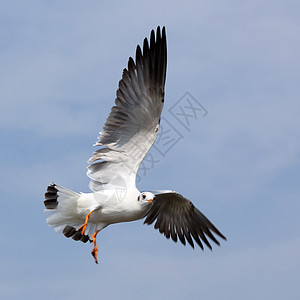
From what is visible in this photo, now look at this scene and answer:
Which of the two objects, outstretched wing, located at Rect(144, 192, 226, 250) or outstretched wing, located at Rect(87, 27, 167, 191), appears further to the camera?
outstretched wing, located at Rect(144, 192, 226, 250)

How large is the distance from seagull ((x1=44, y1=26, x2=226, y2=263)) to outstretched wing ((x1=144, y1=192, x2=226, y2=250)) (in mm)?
1882

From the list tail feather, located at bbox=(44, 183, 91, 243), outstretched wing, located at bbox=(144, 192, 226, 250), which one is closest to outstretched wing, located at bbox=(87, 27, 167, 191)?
tail feather, located at bbox=(44, 183, 91, 243)

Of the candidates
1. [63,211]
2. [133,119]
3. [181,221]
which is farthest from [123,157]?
[181,221]

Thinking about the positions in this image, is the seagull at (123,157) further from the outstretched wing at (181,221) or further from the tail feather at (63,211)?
the outstretched wing at (181,221)

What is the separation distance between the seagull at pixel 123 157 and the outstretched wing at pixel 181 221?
6.17 ft

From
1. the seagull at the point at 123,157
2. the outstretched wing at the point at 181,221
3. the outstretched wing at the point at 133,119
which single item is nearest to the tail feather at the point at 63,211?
the seagull at the point at 123,157

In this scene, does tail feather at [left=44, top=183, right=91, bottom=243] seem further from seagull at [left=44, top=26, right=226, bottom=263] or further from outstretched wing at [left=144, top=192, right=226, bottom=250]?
outstretched wing at [left=144, top=192, right=226, bottom=250]

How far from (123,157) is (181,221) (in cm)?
280

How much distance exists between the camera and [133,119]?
475 inches

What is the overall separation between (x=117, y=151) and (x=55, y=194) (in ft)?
4.94

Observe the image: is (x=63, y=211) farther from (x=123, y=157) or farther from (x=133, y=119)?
(x=133, y=119)

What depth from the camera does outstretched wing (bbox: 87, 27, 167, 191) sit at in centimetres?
1203

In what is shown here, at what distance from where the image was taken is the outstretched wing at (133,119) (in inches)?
474

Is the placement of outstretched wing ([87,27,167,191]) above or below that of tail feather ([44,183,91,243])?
above
